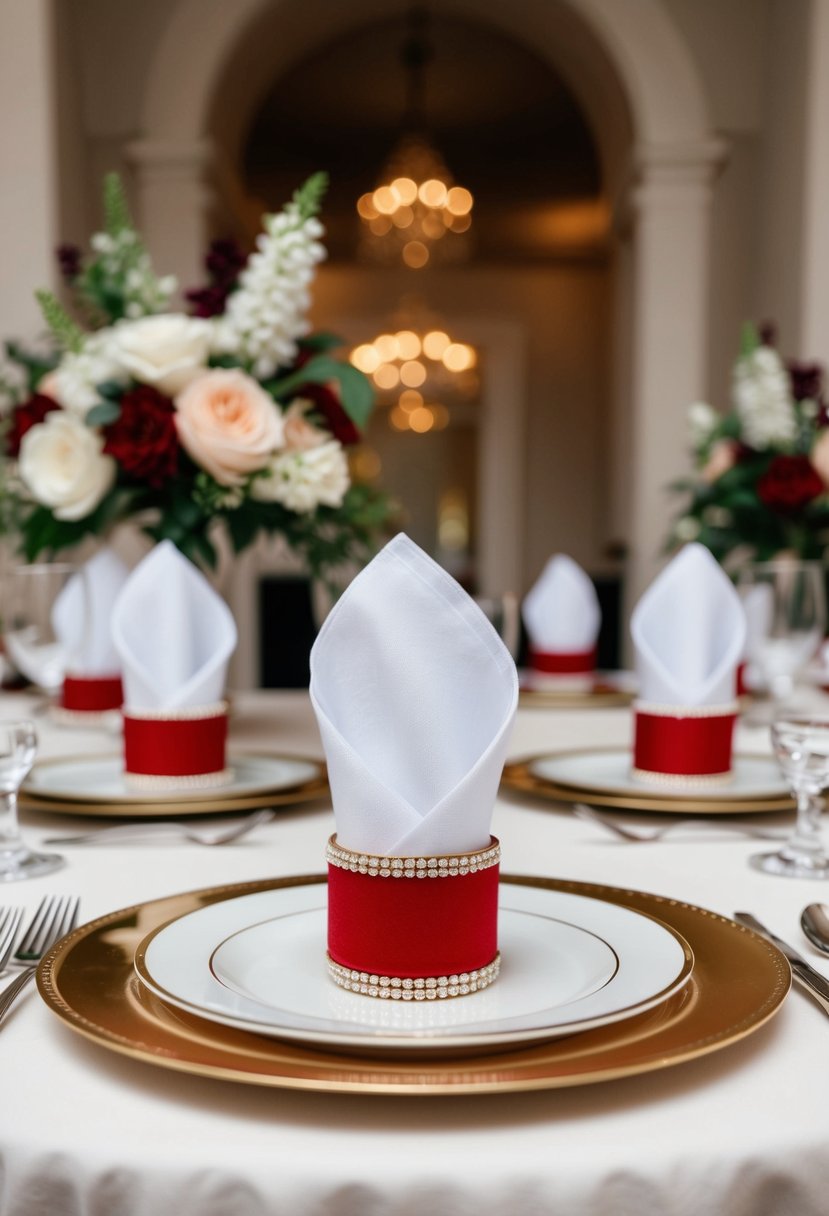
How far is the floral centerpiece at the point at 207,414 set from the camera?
138 cm

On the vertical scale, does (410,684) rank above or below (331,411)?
below

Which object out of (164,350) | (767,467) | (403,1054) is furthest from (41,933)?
(767,467)

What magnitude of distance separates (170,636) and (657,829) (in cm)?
51

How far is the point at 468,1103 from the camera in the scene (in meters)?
0.51

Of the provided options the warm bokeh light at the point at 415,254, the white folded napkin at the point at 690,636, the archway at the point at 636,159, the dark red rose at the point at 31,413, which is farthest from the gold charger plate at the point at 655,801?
the warm bokeh light at the point at 415,254

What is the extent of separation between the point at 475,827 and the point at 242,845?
41cm

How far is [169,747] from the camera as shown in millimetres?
1135

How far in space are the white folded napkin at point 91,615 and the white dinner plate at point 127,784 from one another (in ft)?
0.77

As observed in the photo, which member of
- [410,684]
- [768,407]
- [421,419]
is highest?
[421,419]

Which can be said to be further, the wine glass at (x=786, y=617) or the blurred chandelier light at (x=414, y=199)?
the blurred chandelier light at (x=414, y=199)

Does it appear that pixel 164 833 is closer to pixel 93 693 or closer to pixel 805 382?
pixel 93 693

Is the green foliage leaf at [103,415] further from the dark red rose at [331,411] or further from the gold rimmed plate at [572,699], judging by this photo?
the gold rimmed plate at [572,699]

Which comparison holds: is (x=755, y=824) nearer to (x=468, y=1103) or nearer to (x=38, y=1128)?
(x=468, y=1103)

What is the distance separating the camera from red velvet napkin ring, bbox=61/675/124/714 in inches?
65.4
